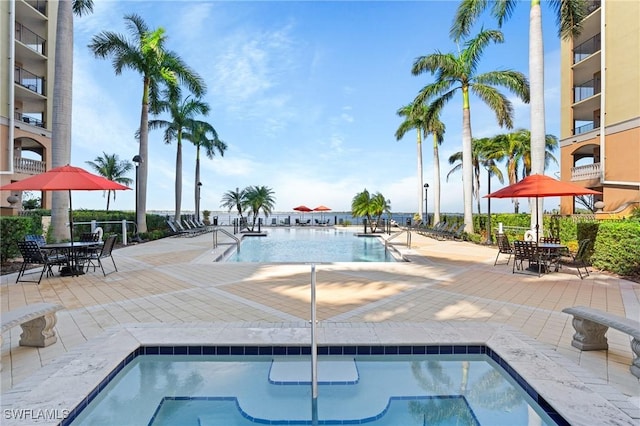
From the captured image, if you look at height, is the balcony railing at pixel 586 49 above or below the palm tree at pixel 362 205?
above

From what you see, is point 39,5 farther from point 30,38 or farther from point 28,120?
point 28,120

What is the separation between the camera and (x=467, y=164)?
17031 millimetres

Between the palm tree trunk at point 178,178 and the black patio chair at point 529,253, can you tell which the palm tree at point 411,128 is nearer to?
the palm tree trunk at point 178,178

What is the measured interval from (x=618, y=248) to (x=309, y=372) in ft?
28.2

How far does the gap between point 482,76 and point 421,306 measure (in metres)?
15.9

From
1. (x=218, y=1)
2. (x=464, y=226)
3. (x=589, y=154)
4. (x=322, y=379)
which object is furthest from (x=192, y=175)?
(x=589, y=154)

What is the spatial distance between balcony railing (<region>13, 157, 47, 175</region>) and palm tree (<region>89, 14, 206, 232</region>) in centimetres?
962

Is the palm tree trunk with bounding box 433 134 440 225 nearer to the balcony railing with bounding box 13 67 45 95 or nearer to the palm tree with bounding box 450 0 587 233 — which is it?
the palm tree with bounding box 450 0 587 233

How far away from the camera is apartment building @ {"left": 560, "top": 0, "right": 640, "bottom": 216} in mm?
17359

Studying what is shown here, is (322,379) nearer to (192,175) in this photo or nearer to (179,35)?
(179,35)

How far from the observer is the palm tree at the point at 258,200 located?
26281 mm

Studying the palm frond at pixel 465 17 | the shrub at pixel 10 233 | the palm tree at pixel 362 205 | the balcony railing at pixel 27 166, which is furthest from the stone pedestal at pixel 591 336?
the balcony railing at pixel 27 166

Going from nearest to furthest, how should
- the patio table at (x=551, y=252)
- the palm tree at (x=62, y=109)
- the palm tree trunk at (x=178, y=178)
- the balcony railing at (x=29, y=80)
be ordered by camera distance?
the patio table at (x=551, y=252)
the palm tree at (x=62, y=109)
the balcony railing at (x=29, y=80)
the palm tree trunk at (x=178, y=178)

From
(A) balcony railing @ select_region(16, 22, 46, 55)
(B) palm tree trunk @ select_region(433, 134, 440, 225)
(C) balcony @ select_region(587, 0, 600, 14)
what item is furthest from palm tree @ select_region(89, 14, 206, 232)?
(C) balcony @ select_region(587, 0, 600, 14)
